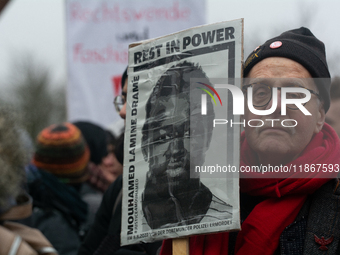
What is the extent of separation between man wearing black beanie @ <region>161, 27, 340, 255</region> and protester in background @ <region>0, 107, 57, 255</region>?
1.94ft

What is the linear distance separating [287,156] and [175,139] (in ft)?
1.46

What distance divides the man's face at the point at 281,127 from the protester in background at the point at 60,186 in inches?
49.6

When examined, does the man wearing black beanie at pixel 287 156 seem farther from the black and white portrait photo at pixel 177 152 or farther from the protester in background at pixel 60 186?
the protester in background at pixel 60 186

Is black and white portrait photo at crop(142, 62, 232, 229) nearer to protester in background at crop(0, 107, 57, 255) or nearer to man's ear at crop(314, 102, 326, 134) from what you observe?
man's ear at crop(314, 102, 326, 134)

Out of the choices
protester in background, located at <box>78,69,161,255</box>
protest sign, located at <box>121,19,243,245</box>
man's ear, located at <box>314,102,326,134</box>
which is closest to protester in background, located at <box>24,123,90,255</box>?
protester in background, located at <box>78,69,161,255</box>

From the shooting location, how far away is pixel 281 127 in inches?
61.6

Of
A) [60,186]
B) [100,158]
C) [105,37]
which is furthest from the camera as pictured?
[105,37]

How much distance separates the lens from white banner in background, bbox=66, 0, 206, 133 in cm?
478

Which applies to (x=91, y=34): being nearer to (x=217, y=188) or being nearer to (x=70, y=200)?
(x=70, y=200)

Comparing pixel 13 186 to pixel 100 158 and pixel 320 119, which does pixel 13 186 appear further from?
pixel 100 158

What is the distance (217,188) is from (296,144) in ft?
1.22

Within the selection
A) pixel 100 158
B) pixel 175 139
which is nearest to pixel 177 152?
pixel 175 139

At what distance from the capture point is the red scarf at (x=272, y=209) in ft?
4.96

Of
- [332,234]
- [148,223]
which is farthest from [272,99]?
[148,223]
